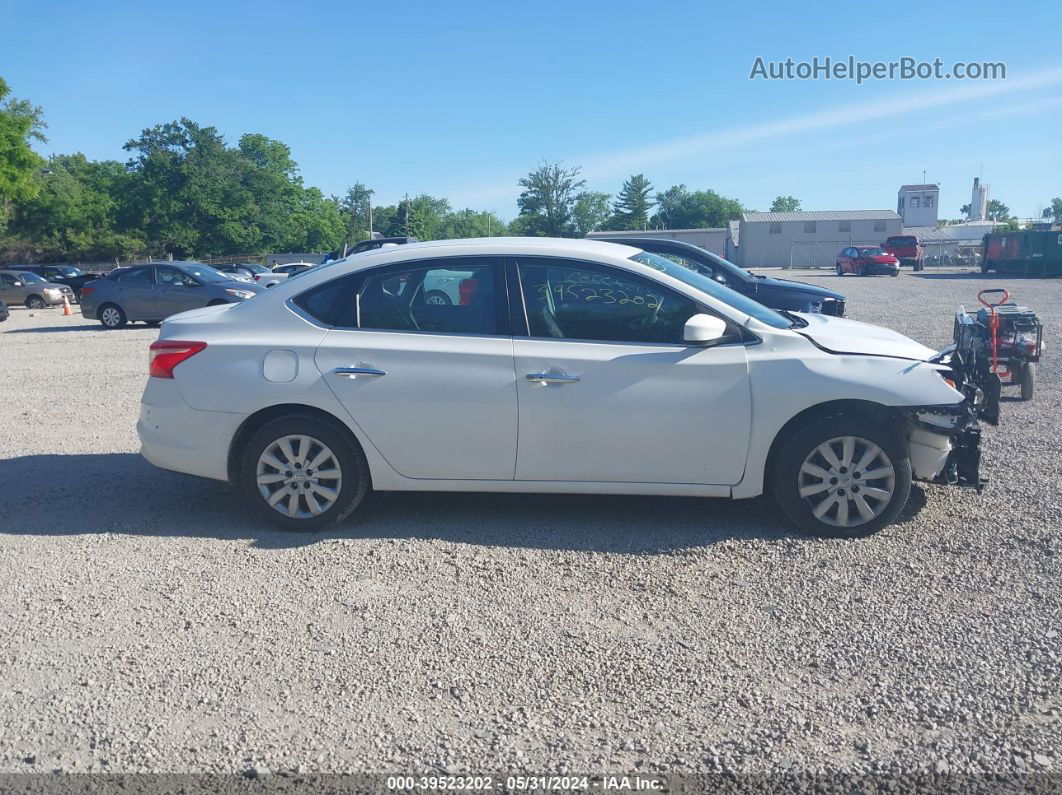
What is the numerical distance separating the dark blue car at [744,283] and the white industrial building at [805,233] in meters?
62.8

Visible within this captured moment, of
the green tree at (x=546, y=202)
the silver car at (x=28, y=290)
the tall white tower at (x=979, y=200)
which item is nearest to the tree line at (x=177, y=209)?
the green tree at (x=546, y=202)

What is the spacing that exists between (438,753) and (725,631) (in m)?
1.51

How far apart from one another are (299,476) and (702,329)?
99.1 inches

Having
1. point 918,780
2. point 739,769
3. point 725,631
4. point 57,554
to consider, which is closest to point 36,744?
point 57,554

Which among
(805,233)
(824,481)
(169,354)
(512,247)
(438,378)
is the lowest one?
(824,481)

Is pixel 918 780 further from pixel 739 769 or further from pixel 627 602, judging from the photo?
pixel 627 602

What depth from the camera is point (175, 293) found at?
2020 cm

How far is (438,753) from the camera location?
3.12 meters

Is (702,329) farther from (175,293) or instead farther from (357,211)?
(357,211)

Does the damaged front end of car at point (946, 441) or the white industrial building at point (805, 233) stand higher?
the white industrial building at point (805, 233)

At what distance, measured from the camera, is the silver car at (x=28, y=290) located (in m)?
31.3

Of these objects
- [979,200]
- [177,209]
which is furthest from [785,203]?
[177,209]

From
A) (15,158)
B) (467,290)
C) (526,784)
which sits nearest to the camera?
(526,784)

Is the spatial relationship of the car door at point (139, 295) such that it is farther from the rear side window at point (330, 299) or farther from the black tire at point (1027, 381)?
the black tire at point (1027, 381)
